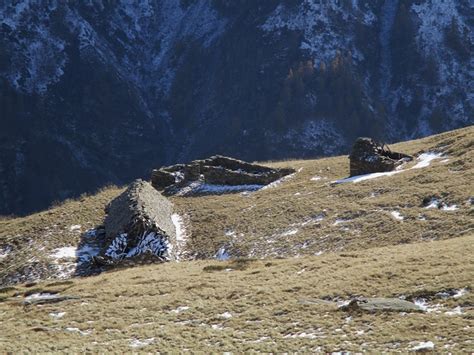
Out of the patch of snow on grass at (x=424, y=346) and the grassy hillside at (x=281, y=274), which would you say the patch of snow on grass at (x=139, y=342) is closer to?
the grassy hillside at (x=281, y=274)

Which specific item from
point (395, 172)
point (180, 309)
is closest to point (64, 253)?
point (180, 309)

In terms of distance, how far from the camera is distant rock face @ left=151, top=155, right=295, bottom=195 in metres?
42.2

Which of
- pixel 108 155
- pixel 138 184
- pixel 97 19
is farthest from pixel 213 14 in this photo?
pixel 138 184

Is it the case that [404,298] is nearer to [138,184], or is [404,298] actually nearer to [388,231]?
[388,231]

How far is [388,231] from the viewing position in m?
27.3

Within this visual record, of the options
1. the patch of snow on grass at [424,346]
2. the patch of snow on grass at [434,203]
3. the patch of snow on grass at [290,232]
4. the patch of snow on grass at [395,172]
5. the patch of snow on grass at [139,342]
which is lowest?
the patch of snow on grass at [424,346]

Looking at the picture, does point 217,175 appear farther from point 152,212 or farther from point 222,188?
point 152,212

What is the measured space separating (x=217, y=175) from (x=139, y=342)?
85.6ft

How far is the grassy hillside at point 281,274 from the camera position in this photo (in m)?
17.0

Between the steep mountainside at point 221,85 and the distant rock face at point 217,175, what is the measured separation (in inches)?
1560

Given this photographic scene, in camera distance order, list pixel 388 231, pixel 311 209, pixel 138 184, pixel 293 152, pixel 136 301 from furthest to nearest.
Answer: pixel 293 152 < pixel 138 184 < pixel 311 209 < pixel 388 231 < pixel 136 301

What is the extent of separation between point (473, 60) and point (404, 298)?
8344 cm

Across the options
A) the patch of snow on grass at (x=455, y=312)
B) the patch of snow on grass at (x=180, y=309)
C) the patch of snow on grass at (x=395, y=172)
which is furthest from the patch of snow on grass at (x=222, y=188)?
the patch of snow on grass at (x=455, y=312)

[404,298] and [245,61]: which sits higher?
[245,61]
